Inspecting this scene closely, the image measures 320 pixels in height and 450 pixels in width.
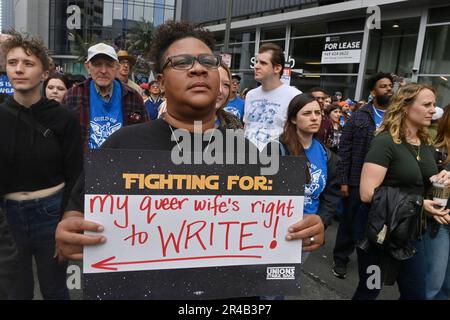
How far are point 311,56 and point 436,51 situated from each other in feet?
22.0

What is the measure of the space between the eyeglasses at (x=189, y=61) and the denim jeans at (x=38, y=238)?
1393 millimetres

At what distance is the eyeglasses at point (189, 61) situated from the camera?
1589 mm

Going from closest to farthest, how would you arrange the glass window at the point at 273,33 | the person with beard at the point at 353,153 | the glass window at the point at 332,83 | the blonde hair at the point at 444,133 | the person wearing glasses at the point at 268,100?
1. the blonde hair at the point at 444,133
2. the person wearing glasses at the point at 268,100
3. the person with beard at the point at 353,153
4. the glass window at the point at 332,83
5. the glass window at the point at 273,33

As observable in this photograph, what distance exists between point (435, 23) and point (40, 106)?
13.8 m

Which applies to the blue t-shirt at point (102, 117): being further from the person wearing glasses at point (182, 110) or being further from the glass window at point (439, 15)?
the glass window at point (439, 15)

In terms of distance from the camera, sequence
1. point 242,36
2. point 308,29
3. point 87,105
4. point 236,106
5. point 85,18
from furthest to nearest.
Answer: point 85,18
point 242,36
point 308,29
point 236,106
point 87,105

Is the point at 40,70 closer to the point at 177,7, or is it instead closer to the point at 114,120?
the point at 114,120

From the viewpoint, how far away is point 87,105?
333cm

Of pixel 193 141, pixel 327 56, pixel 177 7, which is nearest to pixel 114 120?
pixel 193 141

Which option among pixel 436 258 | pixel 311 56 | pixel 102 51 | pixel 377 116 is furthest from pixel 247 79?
pixel 436 258

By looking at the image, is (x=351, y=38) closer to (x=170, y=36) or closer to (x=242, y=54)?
(x=242, y=54)

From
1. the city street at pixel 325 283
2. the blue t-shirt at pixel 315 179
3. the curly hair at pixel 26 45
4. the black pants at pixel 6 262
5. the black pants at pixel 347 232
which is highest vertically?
the curly hair at pixel 26 45

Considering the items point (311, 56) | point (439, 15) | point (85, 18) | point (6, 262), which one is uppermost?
point (85, 18)

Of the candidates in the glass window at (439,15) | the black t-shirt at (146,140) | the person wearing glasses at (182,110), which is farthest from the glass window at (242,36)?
the black t-shirt at (146,140)
